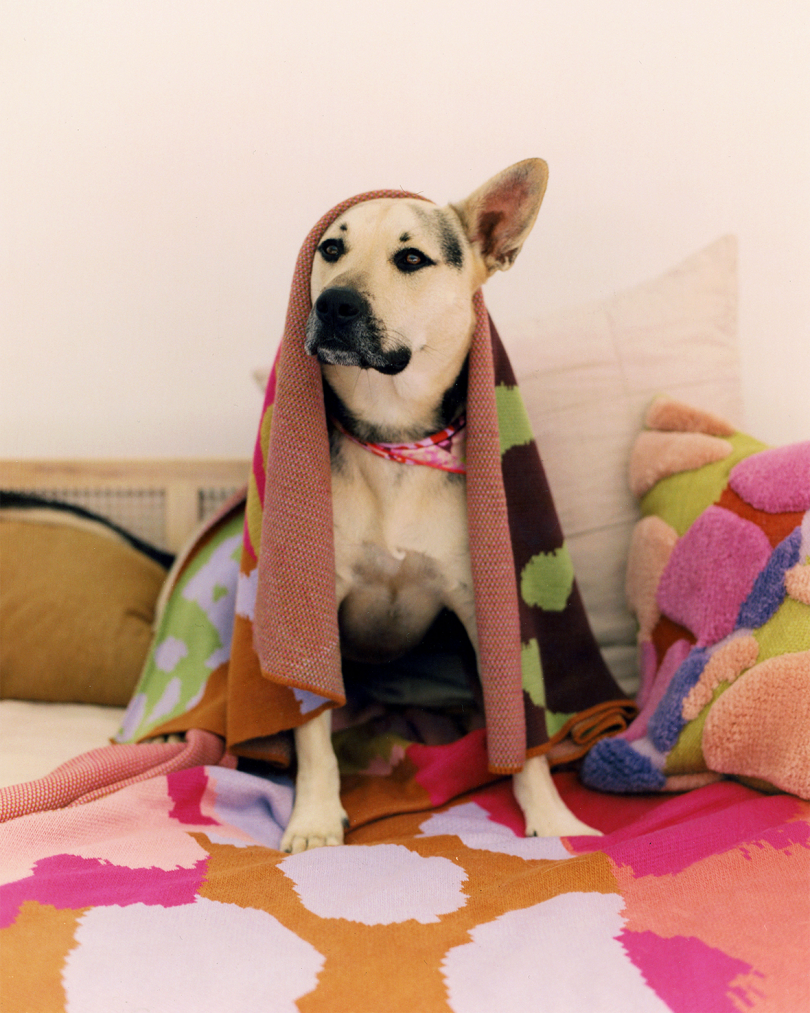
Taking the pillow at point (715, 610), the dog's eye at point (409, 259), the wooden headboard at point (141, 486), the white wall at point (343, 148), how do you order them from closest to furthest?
the pillow at point (715, 610)
the dog's eye at point (409, 259)
the white wall at point (343, 148)
the wooden headboard at point (141, 486)

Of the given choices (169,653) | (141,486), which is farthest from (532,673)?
(141,486)

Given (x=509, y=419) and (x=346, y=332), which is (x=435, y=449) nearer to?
(x=509, y=419)

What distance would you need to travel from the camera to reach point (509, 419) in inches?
58.9

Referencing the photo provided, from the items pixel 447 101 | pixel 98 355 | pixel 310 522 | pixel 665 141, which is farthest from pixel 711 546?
pixel 98 355

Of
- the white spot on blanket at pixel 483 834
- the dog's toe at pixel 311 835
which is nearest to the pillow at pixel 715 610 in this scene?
the white spot on blanket at pixel 483 834

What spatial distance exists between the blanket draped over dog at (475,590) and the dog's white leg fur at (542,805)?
4 centimetres

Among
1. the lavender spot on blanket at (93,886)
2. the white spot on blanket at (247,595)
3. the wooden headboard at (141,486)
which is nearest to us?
the lavender spot on blanket at (93,886)

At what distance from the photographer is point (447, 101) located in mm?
1993

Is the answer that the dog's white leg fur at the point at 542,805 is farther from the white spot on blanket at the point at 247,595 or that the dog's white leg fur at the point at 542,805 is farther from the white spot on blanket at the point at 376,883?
the white spot on blanket at the point at 247,595

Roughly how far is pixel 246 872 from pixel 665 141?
1.97 meters

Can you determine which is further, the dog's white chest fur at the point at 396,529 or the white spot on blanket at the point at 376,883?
the dog's white chest fur at the point at 396,529

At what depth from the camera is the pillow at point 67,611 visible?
68.8 inches

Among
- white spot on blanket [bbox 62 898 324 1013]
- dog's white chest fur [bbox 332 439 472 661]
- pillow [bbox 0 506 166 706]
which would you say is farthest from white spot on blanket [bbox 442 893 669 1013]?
pillow [bbox 0 506 166 706]

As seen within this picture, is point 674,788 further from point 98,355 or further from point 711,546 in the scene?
point 98,355
